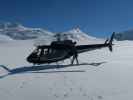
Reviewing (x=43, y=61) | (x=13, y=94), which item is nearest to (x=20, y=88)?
(x=13, y=94)

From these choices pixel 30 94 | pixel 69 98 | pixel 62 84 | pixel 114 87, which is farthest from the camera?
pixel 62 84

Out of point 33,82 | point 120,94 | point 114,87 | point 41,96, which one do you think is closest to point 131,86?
point 114,87

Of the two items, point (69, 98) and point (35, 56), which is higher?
point (35, 56)

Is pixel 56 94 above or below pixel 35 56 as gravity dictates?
below

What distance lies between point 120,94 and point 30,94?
12.9ft

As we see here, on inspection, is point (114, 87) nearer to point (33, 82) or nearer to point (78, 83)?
point (78, 83)

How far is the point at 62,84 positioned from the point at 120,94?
10.2ft

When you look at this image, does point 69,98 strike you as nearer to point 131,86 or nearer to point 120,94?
point 120,94

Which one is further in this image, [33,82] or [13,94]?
[33,82]

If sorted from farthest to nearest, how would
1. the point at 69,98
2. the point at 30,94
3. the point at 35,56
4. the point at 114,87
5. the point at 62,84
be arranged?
the point at 35,56
the point at 62,84
the point at 114,87
the point at 30,94
the point at 69,98

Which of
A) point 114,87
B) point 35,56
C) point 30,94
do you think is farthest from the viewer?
point 35,56

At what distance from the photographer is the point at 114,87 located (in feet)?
30.0

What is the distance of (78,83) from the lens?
10.1 m

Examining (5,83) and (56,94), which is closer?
(56,94)
